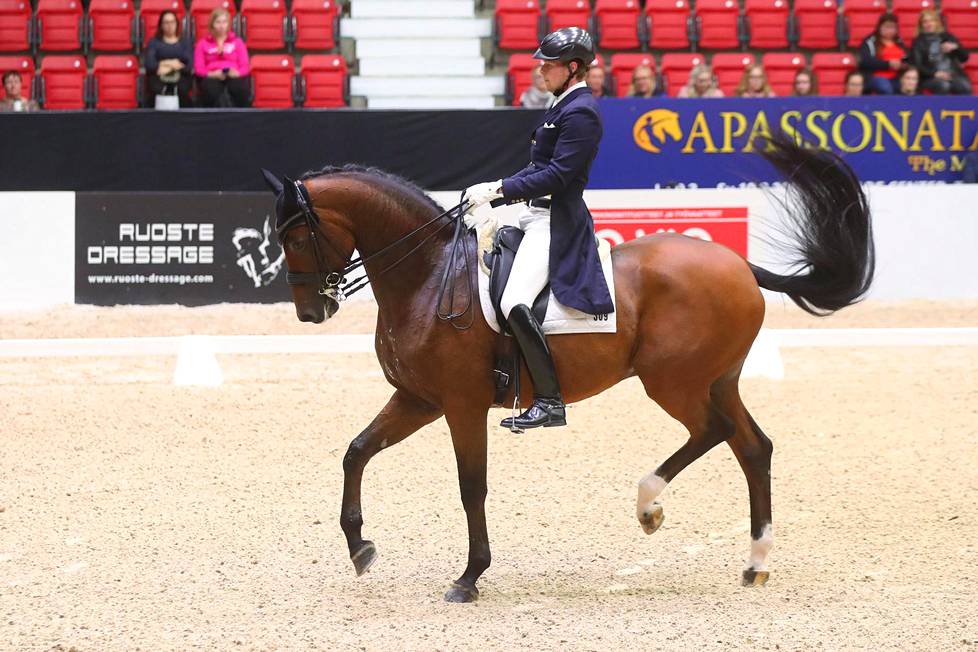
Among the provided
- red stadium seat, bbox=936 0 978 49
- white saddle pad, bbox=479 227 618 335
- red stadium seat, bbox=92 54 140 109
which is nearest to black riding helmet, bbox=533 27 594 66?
white saddle pad, bbox=479 227 618 335

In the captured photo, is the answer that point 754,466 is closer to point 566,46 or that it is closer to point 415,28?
point 566,46

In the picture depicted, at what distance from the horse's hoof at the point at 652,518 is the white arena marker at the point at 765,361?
4.34 metres

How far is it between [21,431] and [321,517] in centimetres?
270

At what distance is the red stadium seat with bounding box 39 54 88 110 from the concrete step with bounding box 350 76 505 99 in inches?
113

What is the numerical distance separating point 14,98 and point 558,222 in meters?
8.88

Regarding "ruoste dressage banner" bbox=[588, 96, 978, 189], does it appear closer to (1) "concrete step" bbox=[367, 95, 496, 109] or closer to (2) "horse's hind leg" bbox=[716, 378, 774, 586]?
(1) "concrete step" bbox=[367, 95, 496, 109]

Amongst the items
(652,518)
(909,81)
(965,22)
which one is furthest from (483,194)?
(965,22)

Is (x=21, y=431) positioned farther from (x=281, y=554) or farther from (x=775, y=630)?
(x=775, y=630)

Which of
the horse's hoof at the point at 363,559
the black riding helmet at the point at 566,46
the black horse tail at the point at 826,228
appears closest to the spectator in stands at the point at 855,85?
the black horse tail at the point at 826,228

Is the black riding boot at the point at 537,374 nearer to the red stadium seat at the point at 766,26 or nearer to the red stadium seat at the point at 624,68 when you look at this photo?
the red stadium seat at the point at 624,68

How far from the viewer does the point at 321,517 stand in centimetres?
586

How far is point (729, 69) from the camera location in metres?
13.6

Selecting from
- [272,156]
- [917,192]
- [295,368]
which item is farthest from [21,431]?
[917,192]

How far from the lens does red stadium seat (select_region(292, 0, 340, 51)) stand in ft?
46.2
